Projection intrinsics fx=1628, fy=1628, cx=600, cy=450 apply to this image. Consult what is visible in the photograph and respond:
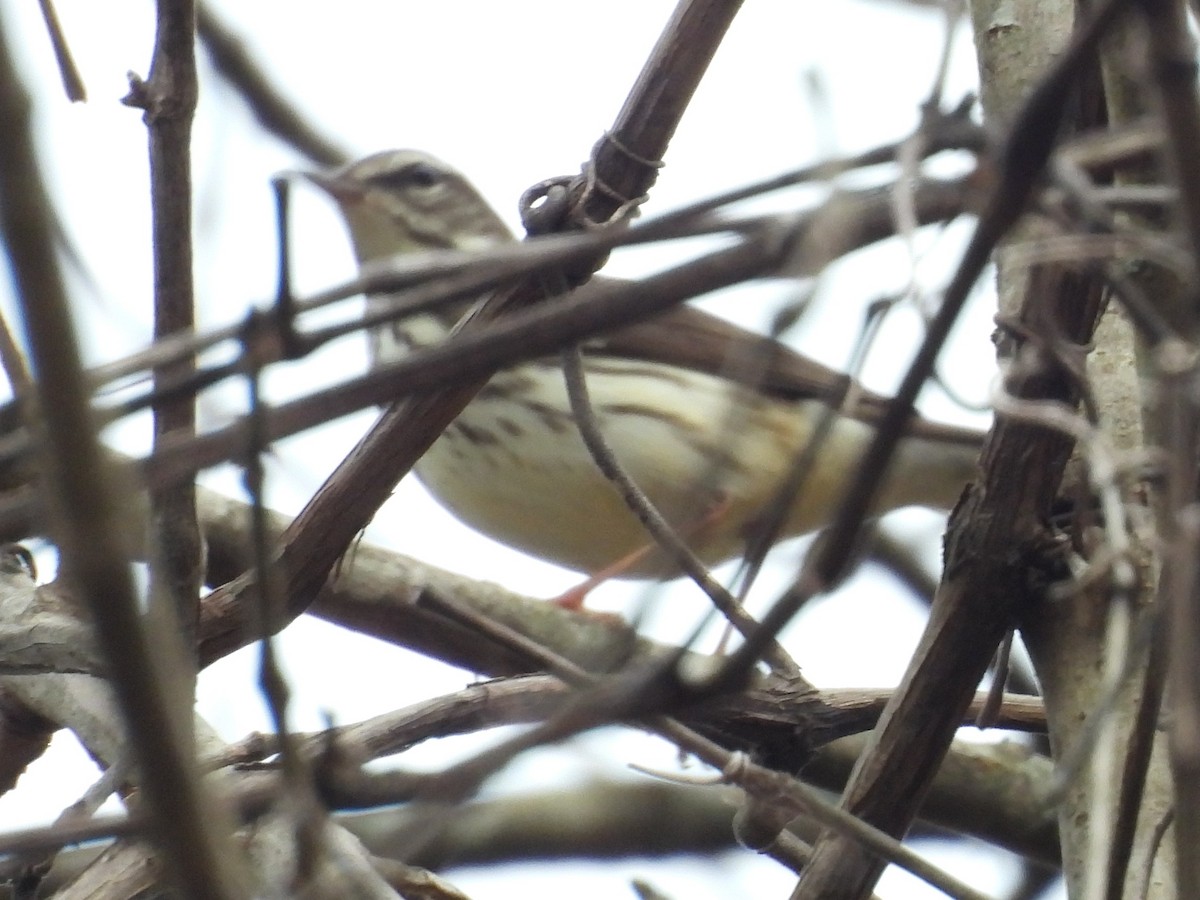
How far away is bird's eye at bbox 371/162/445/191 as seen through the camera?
4.71m

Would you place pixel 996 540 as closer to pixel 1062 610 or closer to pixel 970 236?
pixel 1062 610

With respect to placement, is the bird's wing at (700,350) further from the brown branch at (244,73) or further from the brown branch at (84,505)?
the brown branch at (84,505)

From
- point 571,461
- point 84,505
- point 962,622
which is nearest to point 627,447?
point 571,461

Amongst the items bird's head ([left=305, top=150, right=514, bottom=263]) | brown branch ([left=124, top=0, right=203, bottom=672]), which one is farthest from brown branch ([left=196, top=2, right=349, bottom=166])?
brown branch ([left=124, top=0, right=203, bottom=672])

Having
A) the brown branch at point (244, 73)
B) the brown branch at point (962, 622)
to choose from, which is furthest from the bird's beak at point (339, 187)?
the brown branch at point (962, 622)

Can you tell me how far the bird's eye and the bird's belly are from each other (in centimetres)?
89

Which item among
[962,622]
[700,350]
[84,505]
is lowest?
[84,505]

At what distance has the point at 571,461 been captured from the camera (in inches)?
162

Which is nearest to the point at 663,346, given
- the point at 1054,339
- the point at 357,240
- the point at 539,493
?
the point at 539,493

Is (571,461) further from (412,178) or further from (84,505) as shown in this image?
(84,505)

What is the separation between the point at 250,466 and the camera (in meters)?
1.01

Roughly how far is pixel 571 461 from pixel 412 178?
3.85 feet

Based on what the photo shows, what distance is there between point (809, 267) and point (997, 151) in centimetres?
15

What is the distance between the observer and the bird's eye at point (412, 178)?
186 inches
